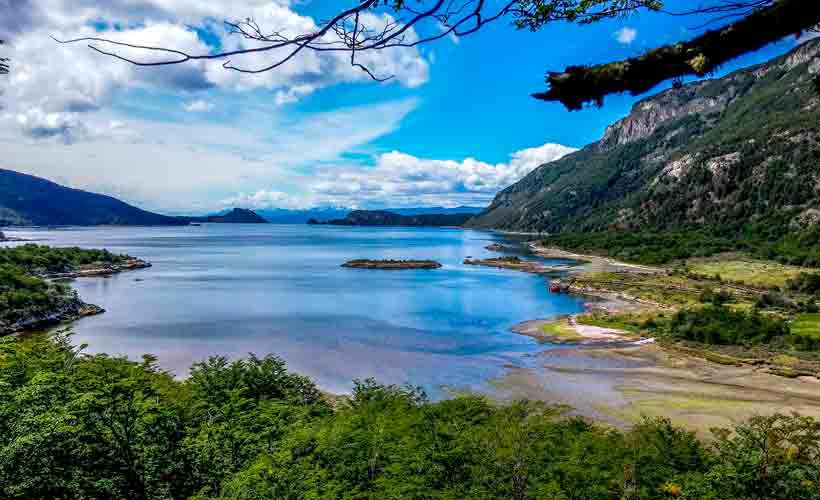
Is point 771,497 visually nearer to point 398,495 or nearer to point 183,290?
point 398,495

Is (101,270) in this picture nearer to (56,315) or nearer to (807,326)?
(56,315)

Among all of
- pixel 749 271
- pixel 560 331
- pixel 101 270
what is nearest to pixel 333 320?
pixel 560 331

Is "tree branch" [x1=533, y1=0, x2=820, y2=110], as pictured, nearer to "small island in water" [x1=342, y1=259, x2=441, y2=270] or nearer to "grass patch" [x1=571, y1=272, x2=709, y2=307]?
"grass patch" [x1=571, y1=272, x2=709, y2=307]

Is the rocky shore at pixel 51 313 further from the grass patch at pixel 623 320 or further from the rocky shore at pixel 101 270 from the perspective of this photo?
the grass patch at pixel 623 320

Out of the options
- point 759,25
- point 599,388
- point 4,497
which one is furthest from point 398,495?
point 599,388

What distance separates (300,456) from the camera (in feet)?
43.2

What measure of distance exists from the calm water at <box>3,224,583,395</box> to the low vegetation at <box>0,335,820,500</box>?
1811 centimetres

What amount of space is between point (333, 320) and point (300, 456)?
43.8 metres

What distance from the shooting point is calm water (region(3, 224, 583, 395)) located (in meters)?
40.3

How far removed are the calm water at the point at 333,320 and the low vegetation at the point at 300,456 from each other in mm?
18110

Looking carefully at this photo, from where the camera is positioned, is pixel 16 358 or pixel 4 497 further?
pixel 16 358

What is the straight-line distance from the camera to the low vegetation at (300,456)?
1043 cm

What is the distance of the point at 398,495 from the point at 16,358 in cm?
1470

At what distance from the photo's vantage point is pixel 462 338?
164 feet
